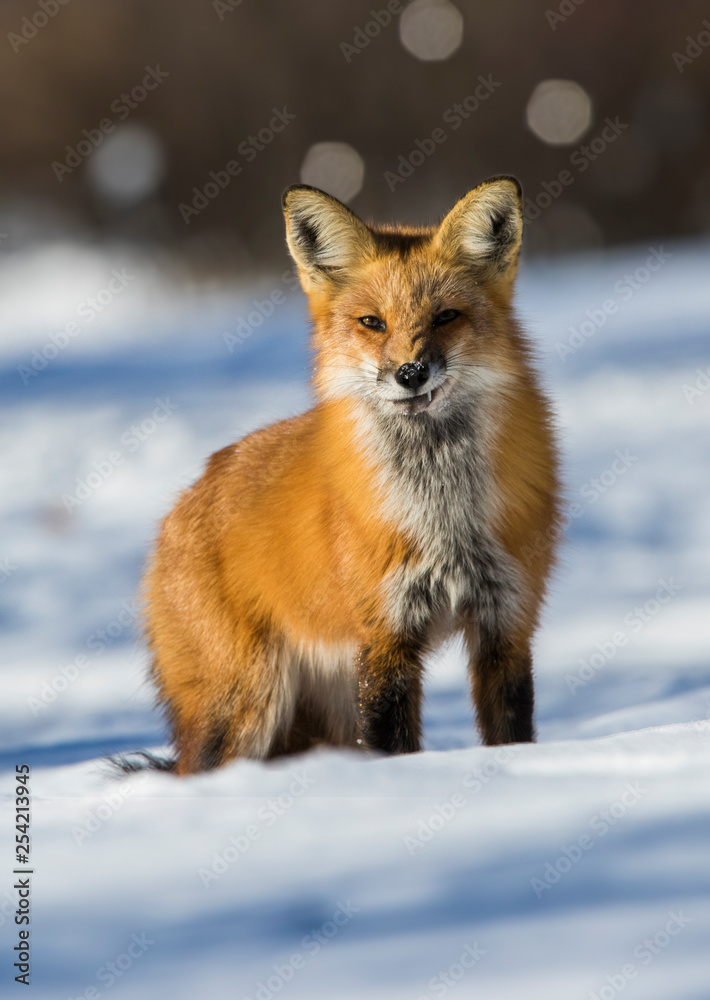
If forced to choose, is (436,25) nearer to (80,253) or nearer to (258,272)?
(258,272)

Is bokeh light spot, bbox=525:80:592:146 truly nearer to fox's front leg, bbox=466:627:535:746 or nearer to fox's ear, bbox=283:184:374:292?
fox's ear, bbox=283:184:374:292

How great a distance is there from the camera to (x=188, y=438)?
25.4ft

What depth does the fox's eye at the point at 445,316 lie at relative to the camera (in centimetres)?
318

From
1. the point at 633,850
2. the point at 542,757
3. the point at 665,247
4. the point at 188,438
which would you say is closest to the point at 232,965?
the point at 633,850

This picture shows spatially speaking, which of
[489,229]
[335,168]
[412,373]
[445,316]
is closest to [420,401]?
[412,373]

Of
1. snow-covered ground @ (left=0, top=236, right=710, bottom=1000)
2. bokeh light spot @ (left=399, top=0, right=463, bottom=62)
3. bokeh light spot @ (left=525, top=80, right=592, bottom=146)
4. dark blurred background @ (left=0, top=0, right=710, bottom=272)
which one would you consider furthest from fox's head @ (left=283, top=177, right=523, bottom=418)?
bokeh light spot @ (left=399, top=0, right=463, bottom=62)

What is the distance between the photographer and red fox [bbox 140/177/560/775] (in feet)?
10.5

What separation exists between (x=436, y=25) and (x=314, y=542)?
8.90m

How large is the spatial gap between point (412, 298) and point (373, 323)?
0.14 metres

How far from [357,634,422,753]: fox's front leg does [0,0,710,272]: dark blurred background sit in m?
7.80

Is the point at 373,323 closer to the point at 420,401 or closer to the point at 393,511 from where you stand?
the point at 420,401

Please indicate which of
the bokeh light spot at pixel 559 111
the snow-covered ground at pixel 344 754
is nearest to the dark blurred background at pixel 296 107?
the bokeh light spot at pixel 559 111

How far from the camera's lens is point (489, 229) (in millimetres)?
3373

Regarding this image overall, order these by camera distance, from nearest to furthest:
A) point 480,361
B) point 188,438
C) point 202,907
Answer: point 202,907 < point 480,361 < point 188,438
